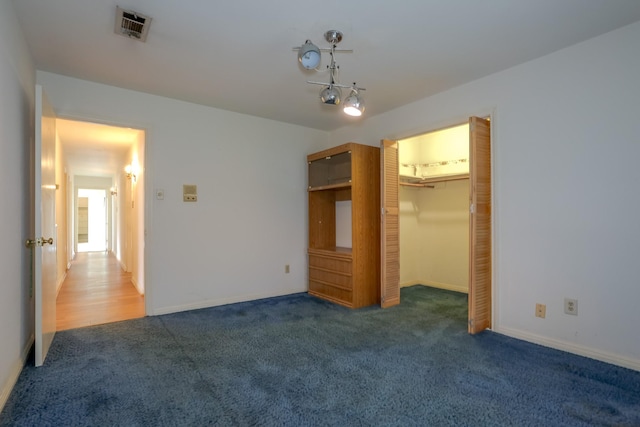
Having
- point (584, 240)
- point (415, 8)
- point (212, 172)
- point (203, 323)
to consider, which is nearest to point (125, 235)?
point (212, 172)

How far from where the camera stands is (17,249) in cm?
216

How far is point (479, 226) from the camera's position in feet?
9.51

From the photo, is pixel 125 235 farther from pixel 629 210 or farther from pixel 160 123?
pixel 629 210

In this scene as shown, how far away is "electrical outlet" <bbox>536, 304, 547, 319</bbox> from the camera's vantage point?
264 cm

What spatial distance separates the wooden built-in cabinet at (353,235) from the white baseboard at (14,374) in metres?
2.80

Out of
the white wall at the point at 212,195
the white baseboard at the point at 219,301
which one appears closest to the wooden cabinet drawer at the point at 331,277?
the white wall at the point at 212,195

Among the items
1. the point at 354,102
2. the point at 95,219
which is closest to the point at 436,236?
the point at 354,102

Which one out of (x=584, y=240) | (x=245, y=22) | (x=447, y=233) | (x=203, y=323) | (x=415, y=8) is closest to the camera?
(x=415, y=8)

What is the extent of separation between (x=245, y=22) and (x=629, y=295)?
3.22 meters

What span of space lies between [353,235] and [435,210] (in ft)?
5.61

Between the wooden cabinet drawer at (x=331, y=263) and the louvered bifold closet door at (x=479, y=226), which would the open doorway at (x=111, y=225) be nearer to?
the wooden cabinet drawer at (x=331, y=263)

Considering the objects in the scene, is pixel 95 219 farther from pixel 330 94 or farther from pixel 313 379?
pixel 313 379

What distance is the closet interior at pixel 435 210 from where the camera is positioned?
14.6ft

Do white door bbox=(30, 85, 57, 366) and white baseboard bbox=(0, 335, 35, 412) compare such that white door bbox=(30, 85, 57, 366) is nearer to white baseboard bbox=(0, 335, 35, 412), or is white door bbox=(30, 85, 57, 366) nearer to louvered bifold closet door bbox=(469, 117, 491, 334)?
white baseboard bbox=(0, 335, 35, 412)
